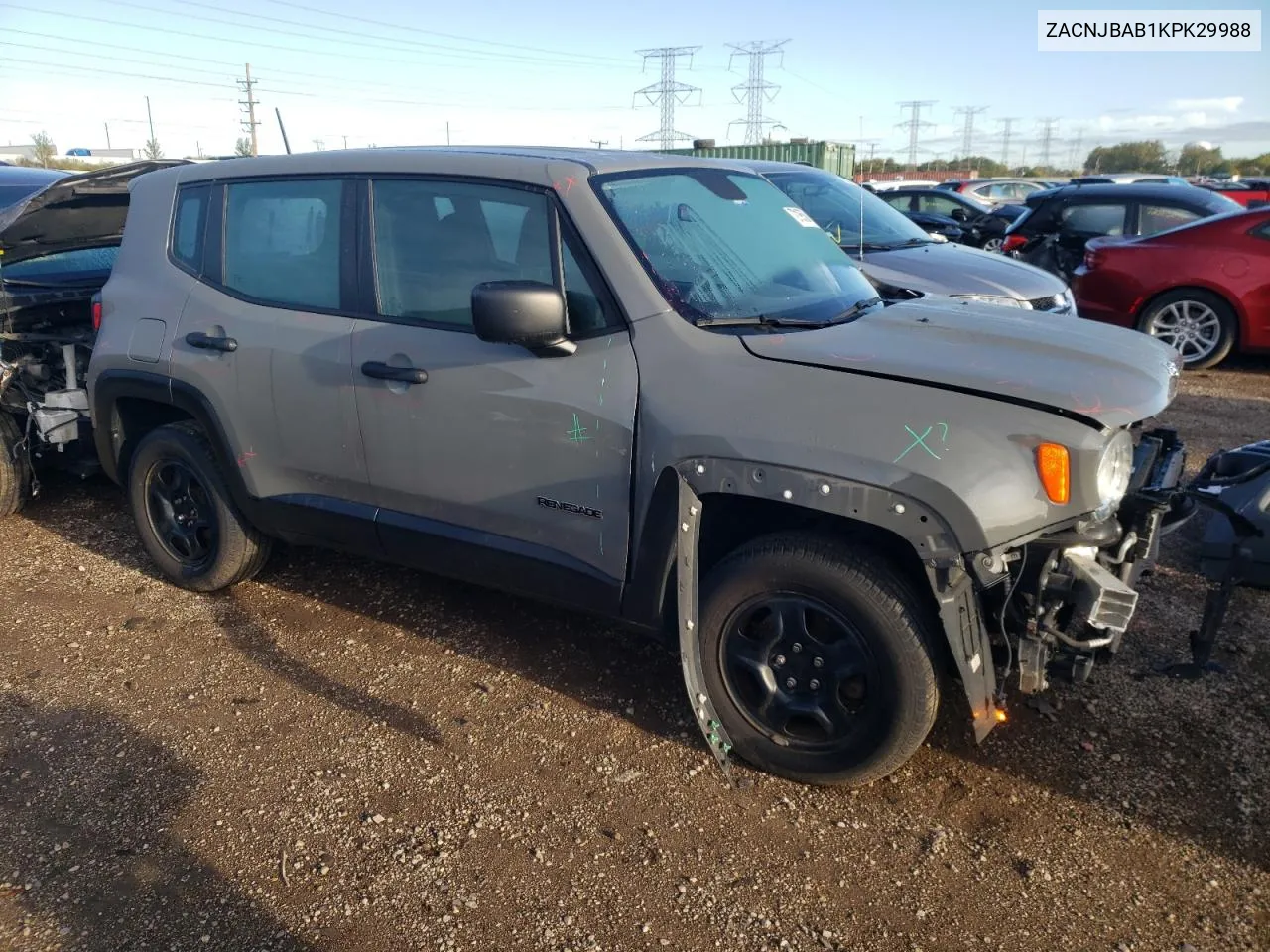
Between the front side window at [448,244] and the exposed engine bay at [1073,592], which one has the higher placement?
the front side window at [448,244]

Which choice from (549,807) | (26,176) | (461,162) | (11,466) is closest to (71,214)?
(26,176)

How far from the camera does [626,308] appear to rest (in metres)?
3.02

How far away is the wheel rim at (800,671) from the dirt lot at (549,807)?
22 centimetres

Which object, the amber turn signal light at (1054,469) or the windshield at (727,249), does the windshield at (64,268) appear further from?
the amber turn signal light at (1054,469)

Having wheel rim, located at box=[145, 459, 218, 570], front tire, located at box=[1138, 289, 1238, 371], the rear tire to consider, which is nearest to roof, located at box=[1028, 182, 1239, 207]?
front tire, located at box=[1138, 289, 1238, 371]

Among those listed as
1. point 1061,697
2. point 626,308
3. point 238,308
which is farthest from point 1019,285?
point 238,308

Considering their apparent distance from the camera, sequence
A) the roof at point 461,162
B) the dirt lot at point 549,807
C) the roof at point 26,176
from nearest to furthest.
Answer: the dirt lot at point 549,807 → the roof at point 461,162 → the roof at point 26,176

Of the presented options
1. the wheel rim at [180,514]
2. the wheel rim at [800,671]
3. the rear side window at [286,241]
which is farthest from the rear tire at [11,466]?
the wheel rim at [800,671]

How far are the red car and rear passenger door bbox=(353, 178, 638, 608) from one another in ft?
23.4

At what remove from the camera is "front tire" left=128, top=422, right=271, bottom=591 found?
421cm

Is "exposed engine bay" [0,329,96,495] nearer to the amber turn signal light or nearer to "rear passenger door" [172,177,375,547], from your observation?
"rear passenger door" [172,177,375,547]

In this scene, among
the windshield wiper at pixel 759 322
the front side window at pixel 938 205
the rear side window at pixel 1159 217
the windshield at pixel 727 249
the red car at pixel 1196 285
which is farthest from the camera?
the front side window at pixel 938 205

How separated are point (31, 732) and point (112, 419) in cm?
159

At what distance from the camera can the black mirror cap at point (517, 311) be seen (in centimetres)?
287
